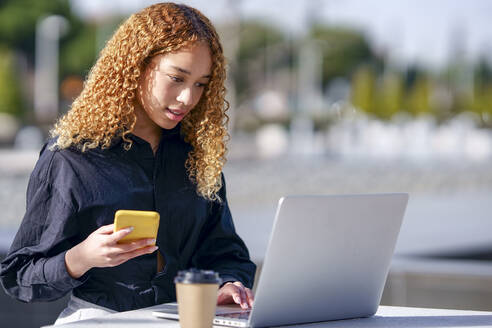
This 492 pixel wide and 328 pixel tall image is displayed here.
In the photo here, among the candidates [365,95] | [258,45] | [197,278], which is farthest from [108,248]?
[258,45]

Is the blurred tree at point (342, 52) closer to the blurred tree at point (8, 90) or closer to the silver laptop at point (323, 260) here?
the blurred tree at point (8, 90)

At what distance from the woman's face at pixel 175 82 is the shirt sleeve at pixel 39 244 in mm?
318

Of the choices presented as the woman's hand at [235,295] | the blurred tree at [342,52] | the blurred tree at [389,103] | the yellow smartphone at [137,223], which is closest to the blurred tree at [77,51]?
the blurred tree at [389,103]

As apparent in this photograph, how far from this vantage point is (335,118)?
134 feet

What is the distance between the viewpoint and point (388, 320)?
1982mm

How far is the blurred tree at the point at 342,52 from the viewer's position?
2709 inches

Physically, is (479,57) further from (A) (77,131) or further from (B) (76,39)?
(A) (77,131)

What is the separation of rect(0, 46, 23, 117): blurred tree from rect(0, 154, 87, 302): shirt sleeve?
3422 centimetres

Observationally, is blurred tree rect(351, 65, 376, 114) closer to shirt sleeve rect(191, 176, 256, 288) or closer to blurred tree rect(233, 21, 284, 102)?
blurred tree rect(233, 21, 284, 102)

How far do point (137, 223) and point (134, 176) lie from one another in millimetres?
519

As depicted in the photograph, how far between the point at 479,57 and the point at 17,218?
67088 millimetres

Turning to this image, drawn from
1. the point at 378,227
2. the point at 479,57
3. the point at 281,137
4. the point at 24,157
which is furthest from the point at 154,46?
the point at 479,57

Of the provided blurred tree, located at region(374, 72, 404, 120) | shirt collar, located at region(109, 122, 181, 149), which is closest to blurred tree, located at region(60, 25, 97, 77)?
blurred tree, located at region(374, 72, 404, 120)

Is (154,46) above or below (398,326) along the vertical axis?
above
